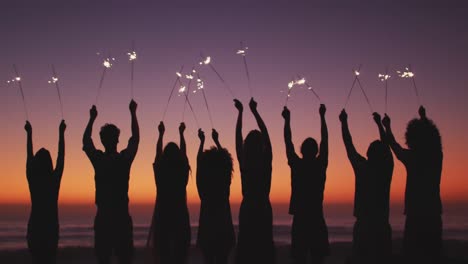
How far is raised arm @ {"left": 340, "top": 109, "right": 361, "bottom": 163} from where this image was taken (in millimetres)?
8719

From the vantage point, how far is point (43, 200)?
8758 millimetres

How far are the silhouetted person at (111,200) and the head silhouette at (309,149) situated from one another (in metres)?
2.74

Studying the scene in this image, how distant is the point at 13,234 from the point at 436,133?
3140cm

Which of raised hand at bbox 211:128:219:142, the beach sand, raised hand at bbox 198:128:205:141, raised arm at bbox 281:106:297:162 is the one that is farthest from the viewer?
the beach sand

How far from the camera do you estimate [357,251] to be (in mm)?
8609

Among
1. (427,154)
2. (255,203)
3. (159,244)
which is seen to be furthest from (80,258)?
(427,154)

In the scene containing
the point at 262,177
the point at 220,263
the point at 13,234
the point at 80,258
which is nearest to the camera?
the point at 262,177

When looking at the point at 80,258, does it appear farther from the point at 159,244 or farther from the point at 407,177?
the point at 407,177

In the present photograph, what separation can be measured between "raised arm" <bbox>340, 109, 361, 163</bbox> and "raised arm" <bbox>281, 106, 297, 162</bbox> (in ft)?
3.11

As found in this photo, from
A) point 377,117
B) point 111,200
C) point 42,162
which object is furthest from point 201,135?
point 377,117

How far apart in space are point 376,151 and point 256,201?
2050 mm

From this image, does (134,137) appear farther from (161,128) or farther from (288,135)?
(288,135)

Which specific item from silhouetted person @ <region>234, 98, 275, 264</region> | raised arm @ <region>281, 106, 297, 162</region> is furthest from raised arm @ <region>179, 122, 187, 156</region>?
raised arm @ <region>281, 106, 297, 162</region>

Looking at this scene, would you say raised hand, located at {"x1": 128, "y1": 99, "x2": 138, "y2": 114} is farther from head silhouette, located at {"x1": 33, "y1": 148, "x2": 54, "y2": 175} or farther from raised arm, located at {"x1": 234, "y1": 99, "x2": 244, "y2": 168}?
raised arm, located at {"x1": 234, "y1": 99, "x2": 244, "y2": 168}
